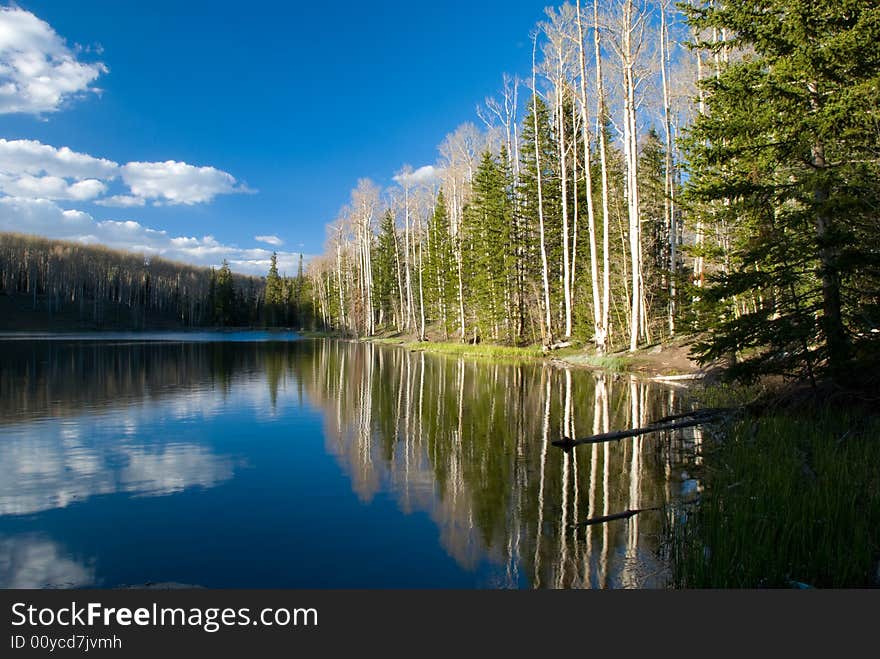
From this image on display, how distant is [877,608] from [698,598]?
3.48 ft

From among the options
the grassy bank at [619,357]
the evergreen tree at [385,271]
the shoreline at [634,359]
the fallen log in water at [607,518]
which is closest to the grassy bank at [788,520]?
the fallen log in water at [607,518]

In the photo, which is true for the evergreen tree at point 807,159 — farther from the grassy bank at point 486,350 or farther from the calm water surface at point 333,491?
the grassy bank at point 486,350

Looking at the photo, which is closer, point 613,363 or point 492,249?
point 613,363

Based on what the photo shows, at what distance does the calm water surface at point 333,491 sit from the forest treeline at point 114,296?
79.3 metres

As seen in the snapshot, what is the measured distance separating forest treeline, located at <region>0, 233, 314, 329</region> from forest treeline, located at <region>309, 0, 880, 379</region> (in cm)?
5379

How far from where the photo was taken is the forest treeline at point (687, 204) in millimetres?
7375

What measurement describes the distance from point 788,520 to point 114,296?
14328cm

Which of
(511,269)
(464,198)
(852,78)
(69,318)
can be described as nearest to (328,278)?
(464,198)

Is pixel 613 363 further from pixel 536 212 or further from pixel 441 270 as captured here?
pixel 441 270

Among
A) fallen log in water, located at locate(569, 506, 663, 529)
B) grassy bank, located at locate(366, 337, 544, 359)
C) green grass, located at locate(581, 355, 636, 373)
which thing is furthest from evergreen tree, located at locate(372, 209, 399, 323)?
fallen log in water, located at locate(569, 506, 663, 529)

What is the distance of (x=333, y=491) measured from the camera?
22.7 feet

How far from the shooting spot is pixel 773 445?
635 cm

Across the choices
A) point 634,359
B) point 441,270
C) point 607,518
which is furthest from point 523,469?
point 441,270

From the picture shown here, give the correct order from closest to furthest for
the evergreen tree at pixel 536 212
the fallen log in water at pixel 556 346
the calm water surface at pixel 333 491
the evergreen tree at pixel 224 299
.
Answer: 1. the calm water surface at pixel 333 491
2. the fallen log in water at pixel 556 346
3. the evergreen tree at pixel 536 212
4. the evergreen tree at pixel 224 299
